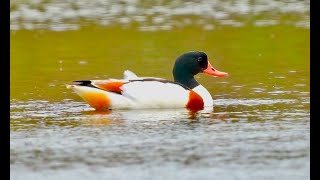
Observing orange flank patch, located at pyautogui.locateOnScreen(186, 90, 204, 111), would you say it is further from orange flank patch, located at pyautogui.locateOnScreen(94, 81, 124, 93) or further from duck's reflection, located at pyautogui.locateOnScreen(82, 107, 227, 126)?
orange flank patch, located at pyautogui.locateOnScreen(94, 81, 124, 93)

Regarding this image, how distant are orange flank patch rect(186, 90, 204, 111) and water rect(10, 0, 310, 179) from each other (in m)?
0.22

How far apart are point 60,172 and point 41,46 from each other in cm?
1184

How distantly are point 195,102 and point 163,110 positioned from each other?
0.42 m

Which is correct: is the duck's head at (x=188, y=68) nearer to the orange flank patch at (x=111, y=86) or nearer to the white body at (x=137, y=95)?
the white body at (x=137, y=95)

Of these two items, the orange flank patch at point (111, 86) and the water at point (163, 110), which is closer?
the water at point (163, 110)

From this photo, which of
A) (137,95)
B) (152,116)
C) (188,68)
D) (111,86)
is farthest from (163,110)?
(188,68)

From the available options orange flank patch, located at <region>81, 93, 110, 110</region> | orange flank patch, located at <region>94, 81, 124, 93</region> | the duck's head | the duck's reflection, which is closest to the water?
the duck's reflection

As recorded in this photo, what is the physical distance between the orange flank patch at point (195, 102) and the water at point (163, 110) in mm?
223

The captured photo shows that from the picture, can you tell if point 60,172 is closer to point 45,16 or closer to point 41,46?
point 41,46

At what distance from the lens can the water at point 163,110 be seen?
9367mm

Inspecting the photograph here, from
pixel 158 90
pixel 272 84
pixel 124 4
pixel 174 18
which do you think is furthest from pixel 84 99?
pixel 124 4

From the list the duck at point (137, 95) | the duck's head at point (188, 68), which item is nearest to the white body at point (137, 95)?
the duck at point (137, 95)

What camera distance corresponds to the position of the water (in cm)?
937

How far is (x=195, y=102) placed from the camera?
12758mm
